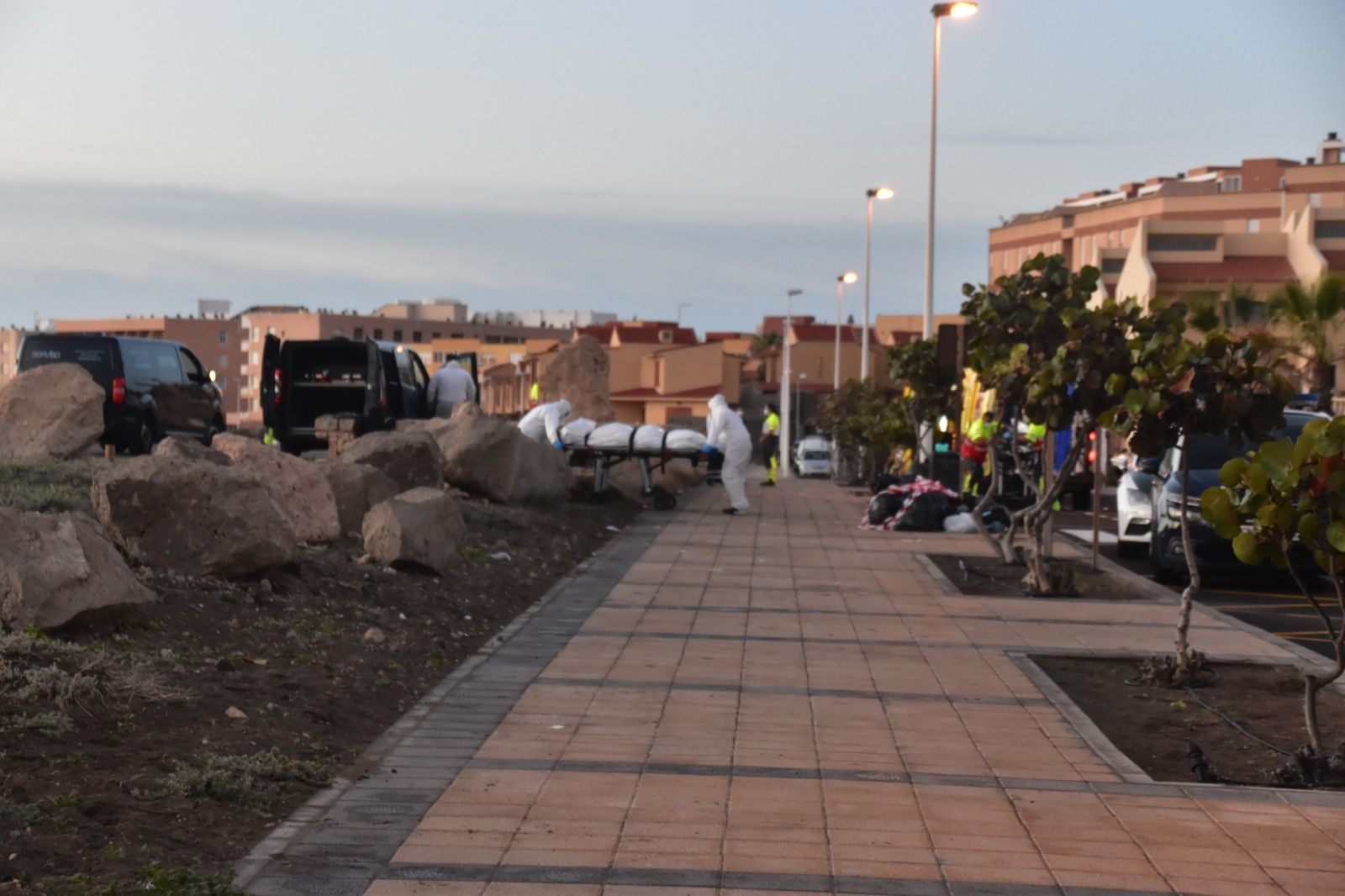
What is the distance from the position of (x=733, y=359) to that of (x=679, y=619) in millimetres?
76356

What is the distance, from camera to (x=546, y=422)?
23.8 m

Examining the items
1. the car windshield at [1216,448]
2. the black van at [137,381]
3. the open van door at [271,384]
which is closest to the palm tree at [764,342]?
the open van door at [271,384]

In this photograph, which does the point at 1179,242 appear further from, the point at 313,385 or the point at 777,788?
the point at 777,788

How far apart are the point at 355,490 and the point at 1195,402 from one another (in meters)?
7.42

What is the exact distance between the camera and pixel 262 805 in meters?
6.17

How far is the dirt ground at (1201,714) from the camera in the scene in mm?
7777

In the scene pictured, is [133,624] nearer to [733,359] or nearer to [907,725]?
[907,725]

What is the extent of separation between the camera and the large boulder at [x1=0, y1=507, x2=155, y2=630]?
25.3 feet

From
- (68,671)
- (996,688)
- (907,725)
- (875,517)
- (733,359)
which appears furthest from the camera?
(733,359)

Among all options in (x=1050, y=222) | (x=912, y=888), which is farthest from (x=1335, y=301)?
(x=1050, y=222)

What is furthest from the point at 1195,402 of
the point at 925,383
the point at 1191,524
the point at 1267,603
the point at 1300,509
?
the point at 925,383

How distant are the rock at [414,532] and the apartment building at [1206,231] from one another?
2719cm

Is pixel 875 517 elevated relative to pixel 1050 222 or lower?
lower

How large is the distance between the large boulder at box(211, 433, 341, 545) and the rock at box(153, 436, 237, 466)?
0.32 metres
